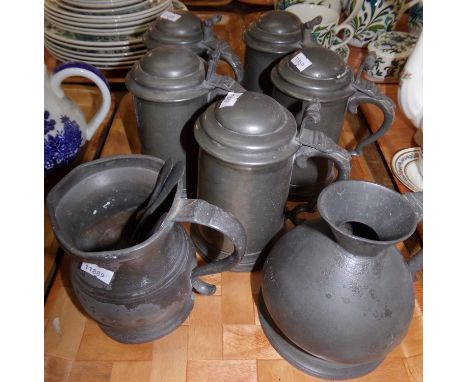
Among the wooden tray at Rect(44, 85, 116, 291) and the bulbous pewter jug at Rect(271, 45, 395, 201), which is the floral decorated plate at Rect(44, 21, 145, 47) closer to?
the wooden tray at Rect(44, 85, 116, 291)

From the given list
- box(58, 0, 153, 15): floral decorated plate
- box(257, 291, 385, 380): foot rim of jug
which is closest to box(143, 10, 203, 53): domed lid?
box(58, 0, 153, 15): floral decorated plate

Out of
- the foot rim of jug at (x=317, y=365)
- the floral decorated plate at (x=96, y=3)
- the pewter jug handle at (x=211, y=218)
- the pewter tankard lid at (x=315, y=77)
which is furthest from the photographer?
the floral decorated plate at (x=96, y=3)

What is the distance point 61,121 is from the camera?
76 centimetres

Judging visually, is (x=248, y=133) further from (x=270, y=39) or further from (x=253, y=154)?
(x=270, y=39)

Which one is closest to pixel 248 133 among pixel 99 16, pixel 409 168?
pixel 409 168

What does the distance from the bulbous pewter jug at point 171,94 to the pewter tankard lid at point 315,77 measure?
0.10 metres

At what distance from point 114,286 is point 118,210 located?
6.2 inches

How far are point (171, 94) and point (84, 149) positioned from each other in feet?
1.22

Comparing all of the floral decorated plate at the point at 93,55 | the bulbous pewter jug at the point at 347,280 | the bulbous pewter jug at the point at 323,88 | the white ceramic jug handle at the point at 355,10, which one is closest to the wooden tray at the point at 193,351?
the bulbous pewter jug at the point at 347,280

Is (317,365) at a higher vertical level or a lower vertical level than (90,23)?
lower

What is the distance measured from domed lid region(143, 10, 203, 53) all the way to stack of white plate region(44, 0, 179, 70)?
206mm

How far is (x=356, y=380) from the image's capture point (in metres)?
0.59

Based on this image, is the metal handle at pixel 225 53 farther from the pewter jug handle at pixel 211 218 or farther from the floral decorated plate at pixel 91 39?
the pewter jug handle at pixel 211 218

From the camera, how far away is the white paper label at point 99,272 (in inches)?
19.6
